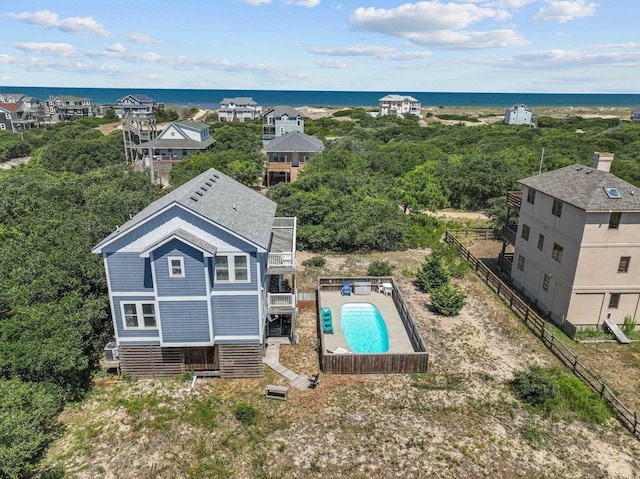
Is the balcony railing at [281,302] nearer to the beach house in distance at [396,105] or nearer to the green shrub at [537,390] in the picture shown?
the green shrub at [537,390]

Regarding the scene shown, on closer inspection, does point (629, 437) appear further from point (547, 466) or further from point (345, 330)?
point (345, 330)

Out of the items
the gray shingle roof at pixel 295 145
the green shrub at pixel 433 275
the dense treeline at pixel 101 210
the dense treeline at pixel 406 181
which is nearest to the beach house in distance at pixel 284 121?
Result: the dense treeline at pixel 101 210

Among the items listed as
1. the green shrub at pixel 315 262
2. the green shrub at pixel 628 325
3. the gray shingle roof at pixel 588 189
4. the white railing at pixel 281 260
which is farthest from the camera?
the green shrub at pixel 315 262

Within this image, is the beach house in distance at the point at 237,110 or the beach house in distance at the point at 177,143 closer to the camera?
the beach house in distance at the point at 177,143

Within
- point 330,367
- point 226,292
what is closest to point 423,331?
point 330,367

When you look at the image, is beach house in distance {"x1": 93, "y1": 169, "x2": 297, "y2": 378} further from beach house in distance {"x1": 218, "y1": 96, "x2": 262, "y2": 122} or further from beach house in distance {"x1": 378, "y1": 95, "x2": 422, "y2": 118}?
beach house in distance {"x1": 378, "y1": 95, "x2": 422, "y2": 118}

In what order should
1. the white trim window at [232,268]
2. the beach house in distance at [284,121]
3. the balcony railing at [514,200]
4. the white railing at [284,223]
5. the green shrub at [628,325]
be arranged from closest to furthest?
the white trim window at [232,268], the green shrub at [628,325], the white railing at [284,223], the balcony railing at [514,200], the beach house in distance at [284,121]

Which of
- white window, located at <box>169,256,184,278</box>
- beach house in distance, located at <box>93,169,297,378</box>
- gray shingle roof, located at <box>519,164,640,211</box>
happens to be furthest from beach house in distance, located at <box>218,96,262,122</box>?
white window, located at <box>169,256,184,278</box>

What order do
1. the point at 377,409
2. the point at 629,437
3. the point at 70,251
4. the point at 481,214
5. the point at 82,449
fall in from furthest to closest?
the point at 481,214 < the point at 70,251 < the point at 377,409 < the point at 629,437 < the point at 82,449
